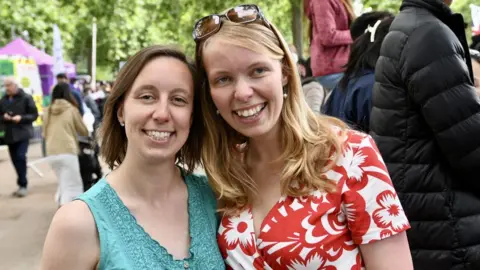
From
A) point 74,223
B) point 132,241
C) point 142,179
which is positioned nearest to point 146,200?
point 142,179

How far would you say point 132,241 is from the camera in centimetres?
199

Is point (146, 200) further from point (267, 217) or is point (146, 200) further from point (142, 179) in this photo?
point (267, 217)

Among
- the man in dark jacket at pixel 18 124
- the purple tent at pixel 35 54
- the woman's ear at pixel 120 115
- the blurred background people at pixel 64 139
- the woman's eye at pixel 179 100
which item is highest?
the woman's eye at pixel 179 100

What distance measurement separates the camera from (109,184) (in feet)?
6.97

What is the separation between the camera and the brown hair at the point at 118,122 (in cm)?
217

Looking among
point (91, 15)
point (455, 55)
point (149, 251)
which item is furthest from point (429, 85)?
point (91, 15)

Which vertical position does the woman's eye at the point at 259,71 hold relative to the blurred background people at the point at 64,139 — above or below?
above

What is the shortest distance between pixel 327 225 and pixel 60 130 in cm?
651

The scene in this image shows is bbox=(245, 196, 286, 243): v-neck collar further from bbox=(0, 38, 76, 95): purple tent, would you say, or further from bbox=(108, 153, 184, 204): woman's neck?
bbox=(0, 38, 76, 95): purple tent

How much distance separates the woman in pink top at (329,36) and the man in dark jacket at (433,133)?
63.9 inches

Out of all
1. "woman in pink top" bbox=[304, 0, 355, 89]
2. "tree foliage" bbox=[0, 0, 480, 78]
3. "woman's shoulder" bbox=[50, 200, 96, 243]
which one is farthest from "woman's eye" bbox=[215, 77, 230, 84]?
"tree foliage" bbox=[0, 0, 480, 78]

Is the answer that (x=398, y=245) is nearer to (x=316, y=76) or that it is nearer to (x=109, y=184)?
(x=109, y=184)

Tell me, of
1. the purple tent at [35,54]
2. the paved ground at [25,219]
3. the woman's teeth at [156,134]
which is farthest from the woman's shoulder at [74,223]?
the purple tent at [35,54]

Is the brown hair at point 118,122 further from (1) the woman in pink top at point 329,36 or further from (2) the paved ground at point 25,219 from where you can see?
(2) the paved ground at point 25,219
